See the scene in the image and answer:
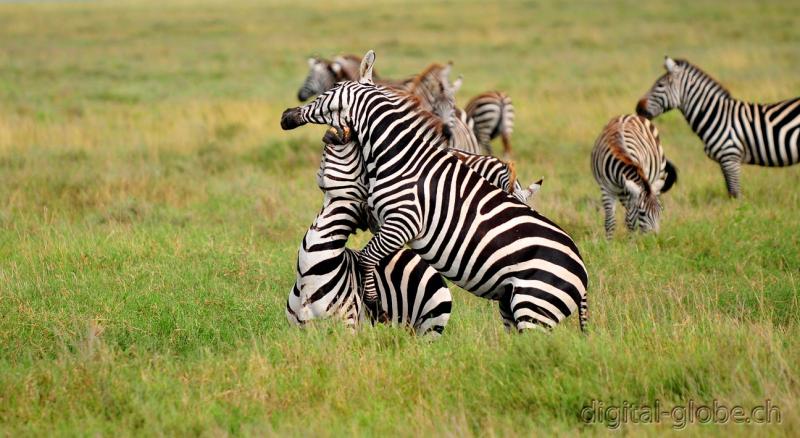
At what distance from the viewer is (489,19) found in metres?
40.1

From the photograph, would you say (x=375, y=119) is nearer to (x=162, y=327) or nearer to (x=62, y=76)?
(x=162, y=327)

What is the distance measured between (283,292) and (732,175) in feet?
20.4

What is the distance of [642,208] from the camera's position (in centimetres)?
885

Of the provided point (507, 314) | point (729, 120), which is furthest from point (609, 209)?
point (507, 314)

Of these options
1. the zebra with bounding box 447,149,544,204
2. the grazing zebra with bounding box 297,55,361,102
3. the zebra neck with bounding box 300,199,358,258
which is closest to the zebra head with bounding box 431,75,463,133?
the grazing zebra with bounding box 297,55,361,102

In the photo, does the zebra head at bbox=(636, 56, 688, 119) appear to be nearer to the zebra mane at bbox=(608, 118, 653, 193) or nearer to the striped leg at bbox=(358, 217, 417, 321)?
the zebra mane at bbox=(608, 118, 653, 193)

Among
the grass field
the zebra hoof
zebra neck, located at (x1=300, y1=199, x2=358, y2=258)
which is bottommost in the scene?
the grass field

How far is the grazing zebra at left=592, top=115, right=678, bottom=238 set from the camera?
8898 millimetres

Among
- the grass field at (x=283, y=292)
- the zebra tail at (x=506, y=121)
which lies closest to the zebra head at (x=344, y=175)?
the grass field at (x=283, y=292)

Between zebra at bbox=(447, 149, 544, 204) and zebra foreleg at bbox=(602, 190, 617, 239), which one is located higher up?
zebra at bbox=(447, 149, 544, 204)

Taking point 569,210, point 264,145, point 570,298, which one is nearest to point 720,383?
point 570,298

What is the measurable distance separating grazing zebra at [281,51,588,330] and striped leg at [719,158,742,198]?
239 inches

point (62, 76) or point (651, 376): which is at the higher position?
point (62, 76)

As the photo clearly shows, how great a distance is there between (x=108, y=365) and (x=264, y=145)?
887cm
